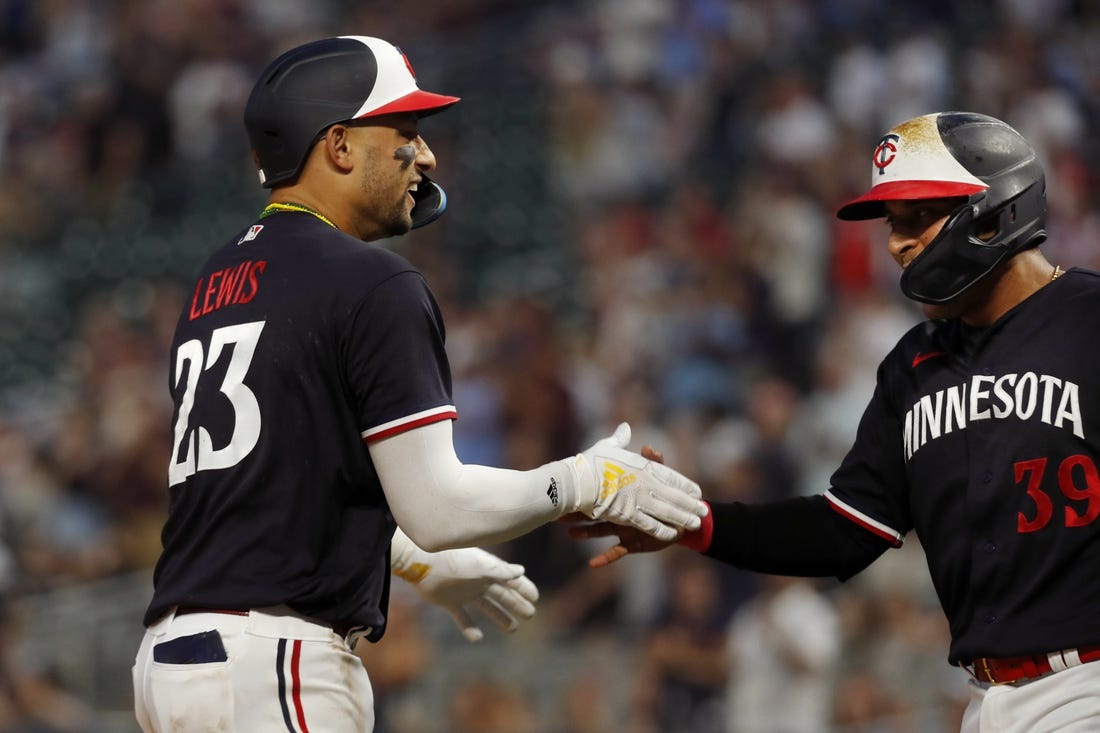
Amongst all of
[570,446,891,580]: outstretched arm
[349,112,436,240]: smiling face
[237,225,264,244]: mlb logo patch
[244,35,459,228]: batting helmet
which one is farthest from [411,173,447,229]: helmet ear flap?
[570,446,891,580]: outstretched arm

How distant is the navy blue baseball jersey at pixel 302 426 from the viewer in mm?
3830

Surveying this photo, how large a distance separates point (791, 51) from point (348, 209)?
843 centimetres

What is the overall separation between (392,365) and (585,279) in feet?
26.3

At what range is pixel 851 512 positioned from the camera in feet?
15.5

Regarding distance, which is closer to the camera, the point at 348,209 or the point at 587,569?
the point at 348,209

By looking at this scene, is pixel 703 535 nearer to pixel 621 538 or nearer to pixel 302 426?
pixel 621 538

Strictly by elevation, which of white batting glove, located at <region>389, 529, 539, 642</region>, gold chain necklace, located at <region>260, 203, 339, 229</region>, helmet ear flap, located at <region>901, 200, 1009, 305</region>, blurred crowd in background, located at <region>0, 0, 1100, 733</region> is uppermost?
gold chain necklace, located at <region>260, 203, 339, 229</region>

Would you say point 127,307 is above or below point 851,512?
below

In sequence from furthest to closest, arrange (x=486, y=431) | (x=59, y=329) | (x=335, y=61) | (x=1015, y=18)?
(x=59, y=329), (x=1015, y=18), (x=486, y=431), (x=335, y=61)

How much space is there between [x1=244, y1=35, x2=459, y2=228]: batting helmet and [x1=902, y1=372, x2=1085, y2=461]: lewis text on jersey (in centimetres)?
160

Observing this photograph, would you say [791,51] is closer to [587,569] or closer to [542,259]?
[542,259]

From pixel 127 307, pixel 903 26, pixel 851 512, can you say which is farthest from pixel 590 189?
pixel 851 512

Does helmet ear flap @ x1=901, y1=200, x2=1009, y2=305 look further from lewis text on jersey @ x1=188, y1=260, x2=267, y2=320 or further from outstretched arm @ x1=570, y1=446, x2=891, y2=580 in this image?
lewis text on jersey @ x1=188, y1=260, x2=267, y2=320

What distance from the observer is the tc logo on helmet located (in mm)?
4492
